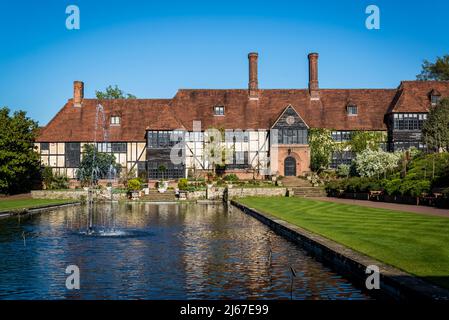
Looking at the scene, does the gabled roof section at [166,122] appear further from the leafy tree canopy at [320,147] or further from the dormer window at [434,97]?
the dormer window at [434,97]

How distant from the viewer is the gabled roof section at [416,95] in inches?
2254

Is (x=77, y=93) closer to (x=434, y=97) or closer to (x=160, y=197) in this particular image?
(x=160, y=197)

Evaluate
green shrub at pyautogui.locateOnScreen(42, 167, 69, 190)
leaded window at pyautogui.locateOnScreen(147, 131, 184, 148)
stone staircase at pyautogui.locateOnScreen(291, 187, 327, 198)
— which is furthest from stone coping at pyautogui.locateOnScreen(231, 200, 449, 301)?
green shrub at pyautogui.locateOnScreen(42, 167, 69, 190)

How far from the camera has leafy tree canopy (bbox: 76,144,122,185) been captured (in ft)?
185

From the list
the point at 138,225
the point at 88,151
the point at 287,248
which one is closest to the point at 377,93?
the point at 88,151

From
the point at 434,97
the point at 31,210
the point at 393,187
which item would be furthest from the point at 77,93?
the point at 393,187

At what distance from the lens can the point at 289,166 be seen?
2293 inches

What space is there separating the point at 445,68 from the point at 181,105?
39.5m

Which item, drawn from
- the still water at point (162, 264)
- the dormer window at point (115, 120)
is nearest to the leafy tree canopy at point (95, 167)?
the dormer window at point (115, 120)

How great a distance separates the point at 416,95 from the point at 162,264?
50724 mm

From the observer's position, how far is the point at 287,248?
56.9ft

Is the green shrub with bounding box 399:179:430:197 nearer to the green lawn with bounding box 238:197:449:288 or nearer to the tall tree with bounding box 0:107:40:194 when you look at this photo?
the green lawn with bounding box 238:197:449:288
